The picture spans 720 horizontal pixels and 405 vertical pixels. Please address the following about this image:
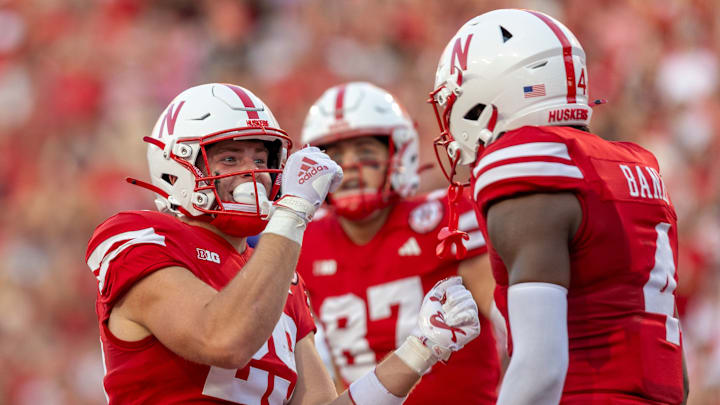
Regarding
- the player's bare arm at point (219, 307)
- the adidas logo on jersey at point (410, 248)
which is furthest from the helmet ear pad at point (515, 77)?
the adidas logo on jersey at point (410, 248)

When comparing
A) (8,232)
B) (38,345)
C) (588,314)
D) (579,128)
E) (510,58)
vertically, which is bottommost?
(38,345)

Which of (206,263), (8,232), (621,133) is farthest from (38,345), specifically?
(206,263)

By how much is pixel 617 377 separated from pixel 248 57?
624cm

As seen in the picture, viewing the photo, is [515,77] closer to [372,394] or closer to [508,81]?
[508,81]

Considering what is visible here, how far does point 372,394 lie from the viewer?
2.55 m

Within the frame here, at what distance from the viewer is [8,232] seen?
7.79 metres

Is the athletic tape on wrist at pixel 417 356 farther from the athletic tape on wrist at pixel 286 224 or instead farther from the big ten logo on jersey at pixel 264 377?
the athletic tape on wrist at pixel 286 224

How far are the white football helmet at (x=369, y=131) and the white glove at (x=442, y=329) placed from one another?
4.64ft

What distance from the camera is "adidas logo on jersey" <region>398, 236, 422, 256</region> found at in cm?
380

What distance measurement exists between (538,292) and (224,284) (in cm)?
91

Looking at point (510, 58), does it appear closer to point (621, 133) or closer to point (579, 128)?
point (579, 128)

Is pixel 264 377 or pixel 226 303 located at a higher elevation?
pixel 226 303

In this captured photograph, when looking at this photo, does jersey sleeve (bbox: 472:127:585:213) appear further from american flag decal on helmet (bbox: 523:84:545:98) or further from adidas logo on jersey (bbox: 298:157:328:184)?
adidas logo on jersey (bbox: 298:157:328:184)

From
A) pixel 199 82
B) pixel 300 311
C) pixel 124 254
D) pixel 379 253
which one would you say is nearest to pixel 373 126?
pixel 379 253
